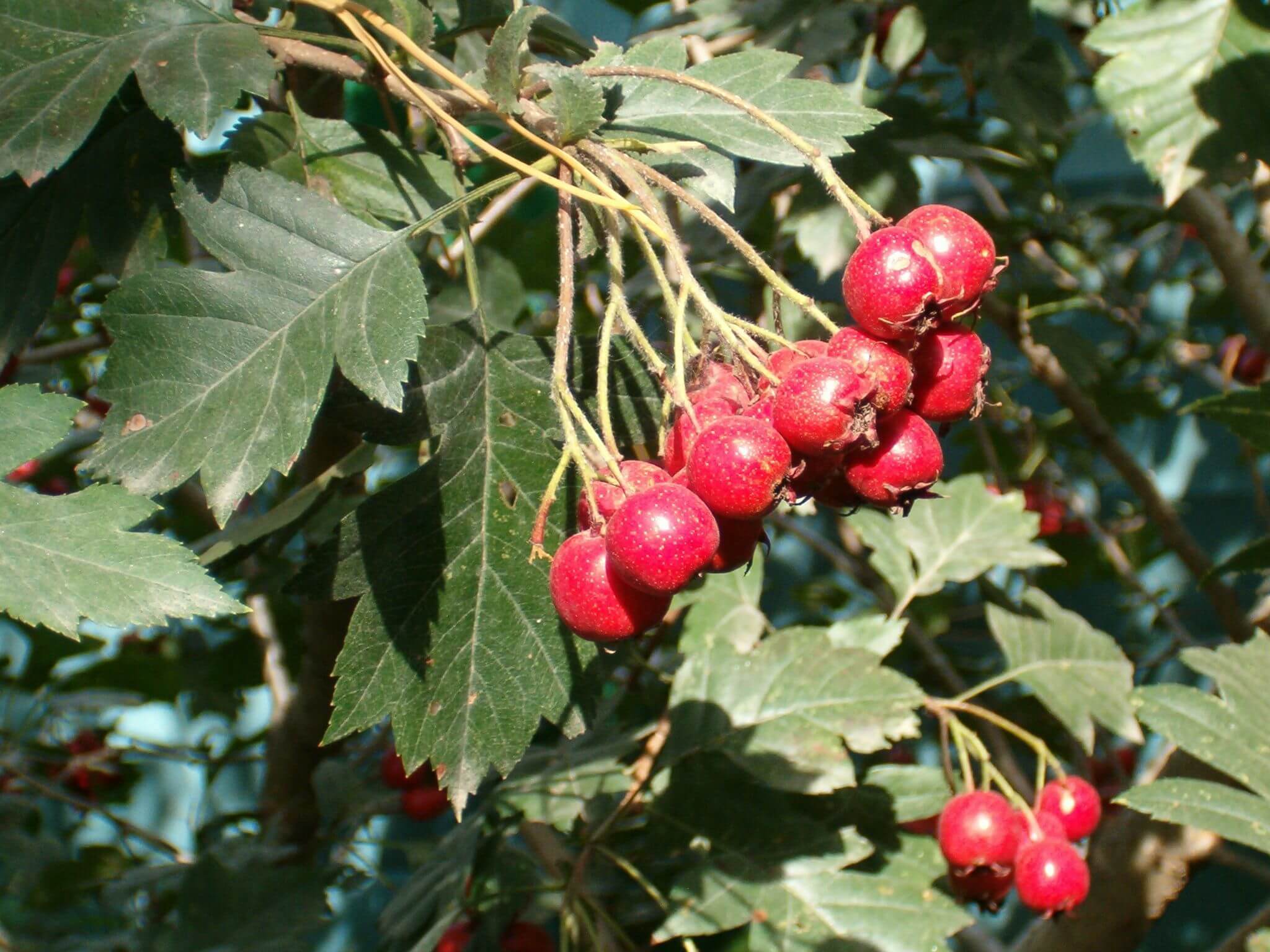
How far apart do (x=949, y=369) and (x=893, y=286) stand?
95 mm

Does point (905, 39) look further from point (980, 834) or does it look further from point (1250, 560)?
point (980, 834)

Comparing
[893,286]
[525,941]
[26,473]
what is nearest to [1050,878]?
[525,941]

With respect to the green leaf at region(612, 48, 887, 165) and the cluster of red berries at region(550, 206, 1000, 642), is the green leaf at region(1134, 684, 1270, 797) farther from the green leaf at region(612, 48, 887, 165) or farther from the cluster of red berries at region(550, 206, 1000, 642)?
the green leaf at region(612, 48, 887, 165)

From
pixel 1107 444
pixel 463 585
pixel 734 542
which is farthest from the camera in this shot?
pixel 1107 444

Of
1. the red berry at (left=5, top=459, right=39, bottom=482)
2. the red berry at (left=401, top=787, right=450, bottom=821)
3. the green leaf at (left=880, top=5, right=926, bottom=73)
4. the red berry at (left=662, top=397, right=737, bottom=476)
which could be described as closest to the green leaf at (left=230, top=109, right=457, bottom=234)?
the red berry at (left=662, top=397, right=737, bottom=476)

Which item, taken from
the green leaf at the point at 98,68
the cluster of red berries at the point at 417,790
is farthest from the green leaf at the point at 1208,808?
the cluster of red berries at the point at 417,790

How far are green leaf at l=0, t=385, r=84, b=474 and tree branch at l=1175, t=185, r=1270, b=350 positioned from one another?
1581mm

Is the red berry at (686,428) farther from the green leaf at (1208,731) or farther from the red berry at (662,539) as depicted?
the green leaf at (1208,731)

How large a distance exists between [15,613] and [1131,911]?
1415 mm

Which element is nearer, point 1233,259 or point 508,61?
point 508,61

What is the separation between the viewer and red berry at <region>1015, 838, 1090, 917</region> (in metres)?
1.33

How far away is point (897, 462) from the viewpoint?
2.45ft

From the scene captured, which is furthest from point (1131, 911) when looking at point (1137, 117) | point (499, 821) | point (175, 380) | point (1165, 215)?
point (175, 380)

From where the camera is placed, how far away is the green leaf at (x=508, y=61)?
809 mm
